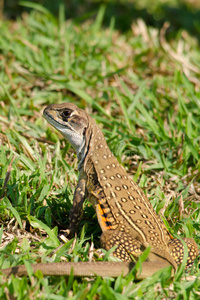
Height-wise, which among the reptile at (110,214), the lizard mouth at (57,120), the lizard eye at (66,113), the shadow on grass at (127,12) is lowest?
the reptile at (110,214)

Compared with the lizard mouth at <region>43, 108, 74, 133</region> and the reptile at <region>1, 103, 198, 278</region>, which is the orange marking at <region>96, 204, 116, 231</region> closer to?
the reptile at <region>1, 103, 198, 278</region>

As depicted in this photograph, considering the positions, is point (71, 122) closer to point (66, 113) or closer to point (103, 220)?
point (66, 113)

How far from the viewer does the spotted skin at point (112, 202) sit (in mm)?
3551

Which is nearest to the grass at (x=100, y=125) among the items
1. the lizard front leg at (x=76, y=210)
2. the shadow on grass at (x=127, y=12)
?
the lizard front leg at (x=76, y=210)

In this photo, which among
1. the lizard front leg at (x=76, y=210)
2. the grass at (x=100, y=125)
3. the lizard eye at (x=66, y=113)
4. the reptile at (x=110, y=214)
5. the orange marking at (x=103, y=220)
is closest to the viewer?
the reptile at (x=110, y=214)

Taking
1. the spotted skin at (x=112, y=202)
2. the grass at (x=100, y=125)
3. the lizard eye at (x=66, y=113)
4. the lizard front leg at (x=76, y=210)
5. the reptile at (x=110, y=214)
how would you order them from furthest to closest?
the lizard eye at (x=66, y=113), the lizard front leg at (x=76, y=210), the spotted skin at (x=112, y=202), the grass at (x=100, y=125), the reptile at (x=110, y=214)

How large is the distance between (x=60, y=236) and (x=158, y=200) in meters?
1.39

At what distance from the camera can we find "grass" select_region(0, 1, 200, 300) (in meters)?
3.44

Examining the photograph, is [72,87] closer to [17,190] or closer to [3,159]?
[3,159]

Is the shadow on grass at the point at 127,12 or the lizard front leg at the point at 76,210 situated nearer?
the lizard front leg at the point at 76,210

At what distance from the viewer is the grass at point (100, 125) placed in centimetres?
344

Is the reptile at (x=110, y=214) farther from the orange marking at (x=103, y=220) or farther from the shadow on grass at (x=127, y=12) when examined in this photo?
the shadow on grass at (x=127, y=12)

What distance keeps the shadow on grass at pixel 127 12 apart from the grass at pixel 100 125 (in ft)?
1.62

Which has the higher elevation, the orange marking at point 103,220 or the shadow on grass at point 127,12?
the shadow on grass at point 127,12
